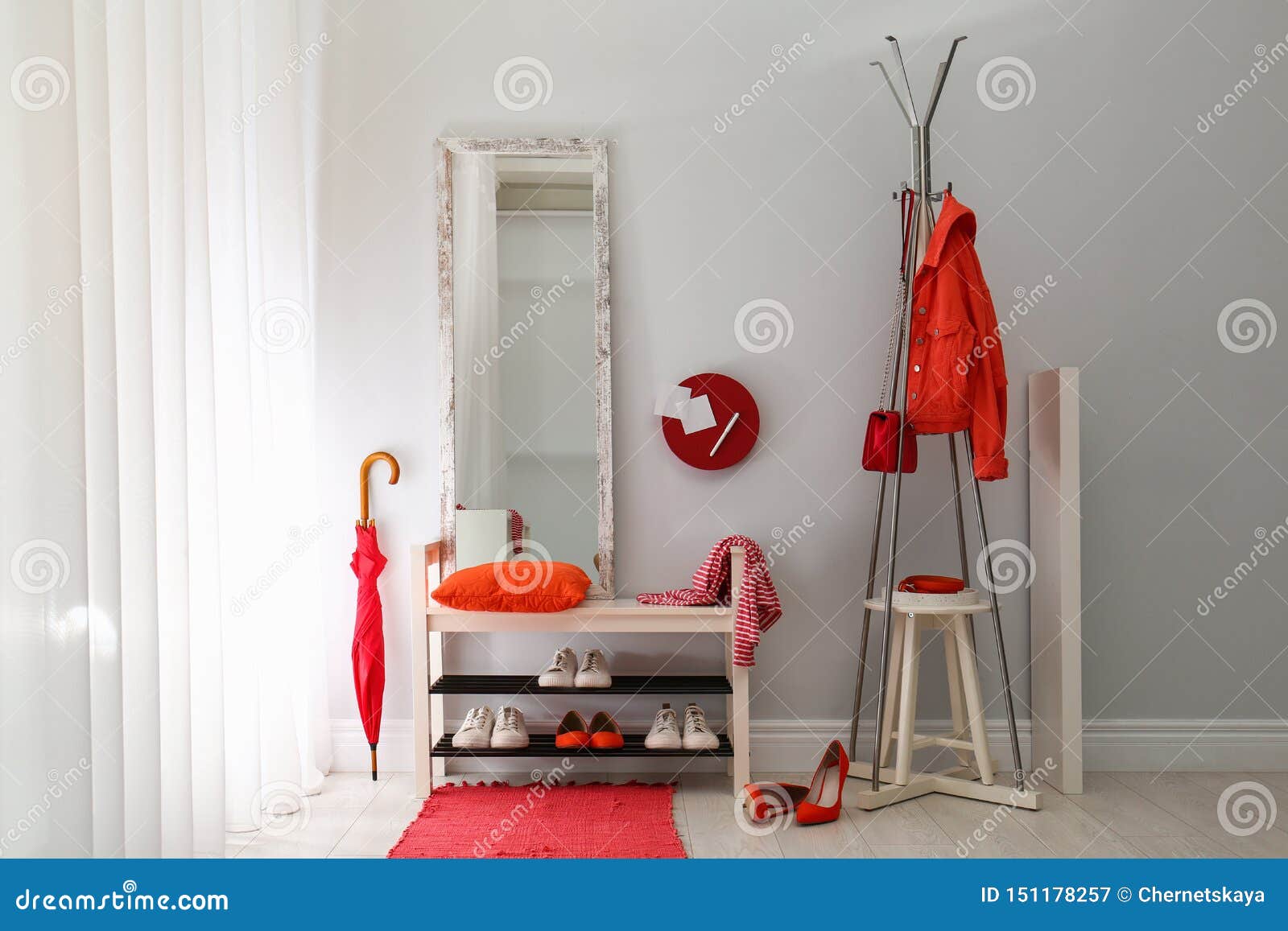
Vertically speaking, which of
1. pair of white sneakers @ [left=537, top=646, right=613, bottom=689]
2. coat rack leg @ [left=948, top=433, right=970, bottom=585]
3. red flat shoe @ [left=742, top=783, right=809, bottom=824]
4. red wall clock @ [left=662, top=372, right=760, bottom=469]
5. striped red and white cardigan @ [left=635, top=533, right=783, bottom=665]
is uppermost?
red wall clock @ [left=662, top=372, right=760, bottom=469]

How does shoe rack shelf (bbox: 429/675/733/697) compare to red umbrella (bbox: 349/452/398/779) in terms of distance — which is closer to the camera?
shoe rack shelf (bbox: 429/675/733/697)

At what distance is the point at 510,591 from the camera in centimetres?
280

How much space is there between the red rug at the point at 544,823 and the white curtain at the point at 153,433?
0.49 meters

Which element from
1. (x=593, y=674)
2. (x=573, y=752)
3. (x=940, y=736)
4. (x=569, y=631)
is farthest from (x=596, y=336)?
(x=940, y=736)

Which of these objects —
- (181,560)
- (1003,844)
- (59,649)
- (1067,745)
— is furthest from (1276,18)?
(59,649)

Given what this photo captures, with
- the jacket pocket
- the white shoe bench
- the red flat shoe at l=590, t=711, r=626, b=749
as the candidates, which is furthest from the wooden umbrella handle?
the jacket pocket

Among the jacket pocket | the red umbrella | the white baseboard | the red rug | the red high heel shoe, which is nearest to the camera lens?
the red rug

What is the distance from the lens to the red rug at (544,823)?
2.37m

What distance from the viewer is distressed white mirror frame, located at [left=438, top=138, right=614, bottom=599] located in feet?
10.0

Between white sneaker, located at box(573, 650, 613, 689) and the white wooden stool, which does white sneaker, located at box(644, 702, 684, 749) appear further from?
the white wooden stool

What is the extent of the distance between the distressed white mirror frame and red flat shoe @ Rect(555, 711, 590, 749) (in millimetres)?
397

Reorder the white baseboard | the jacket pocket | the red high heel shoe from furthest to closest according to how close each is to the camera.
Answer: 1. the white baseboard
2. the jacket pocket
3. the red high heel shoe

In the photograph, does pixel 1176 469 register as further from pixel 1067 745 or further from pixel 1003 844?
pixel 1003 844

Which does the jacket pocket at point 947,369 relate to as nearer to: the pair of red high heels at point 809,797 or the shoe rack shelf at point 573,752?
the pair of red high heels at point 809,797
